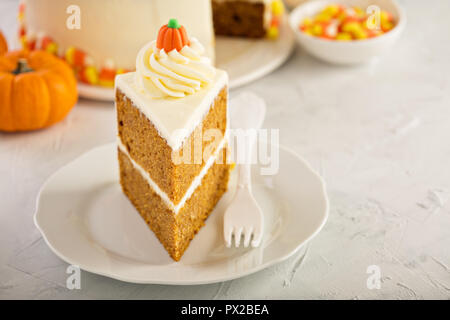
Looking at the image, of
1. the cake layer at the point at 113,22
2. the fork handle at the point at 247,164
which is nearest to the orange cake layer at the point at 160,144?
the fork handle at the point at 247,164

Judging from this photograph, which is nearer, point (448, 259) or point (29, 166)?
point (448, 259)

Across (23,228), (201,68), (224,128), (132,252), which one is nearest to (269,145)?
(224,128)

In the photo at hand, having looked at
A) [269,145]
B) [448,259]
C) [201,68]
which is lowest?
[448,259]

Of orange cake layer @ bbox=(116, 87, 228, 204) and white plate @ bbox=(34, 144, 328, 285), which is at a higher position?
orange cake layer @ bbox=(116, 87, 228, 204)

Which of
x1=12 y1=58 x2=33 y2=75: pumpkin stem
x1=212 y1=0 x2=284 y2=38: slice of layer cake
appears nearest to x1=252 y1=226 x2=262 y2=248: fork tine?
x1=12 y1=58 x2=33 y2=75: pumpkin stem

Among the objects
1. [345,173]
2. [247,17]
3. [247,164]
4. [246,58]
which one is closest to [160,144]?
[247,164]

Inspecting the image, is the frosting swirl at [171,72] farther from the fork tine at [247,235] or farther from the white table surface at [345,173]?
the white table surface at [345,173]

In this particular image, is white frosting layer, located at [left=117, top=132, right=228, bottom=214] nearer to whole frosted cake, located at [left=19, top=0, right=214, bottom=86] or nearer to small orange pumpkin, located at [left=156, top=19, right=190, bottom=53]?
small orange pumpkin, located at [left=156, top=19, right=190, bottom=53]

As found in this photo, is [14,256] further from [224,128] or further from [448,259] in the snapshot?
[448,259]
